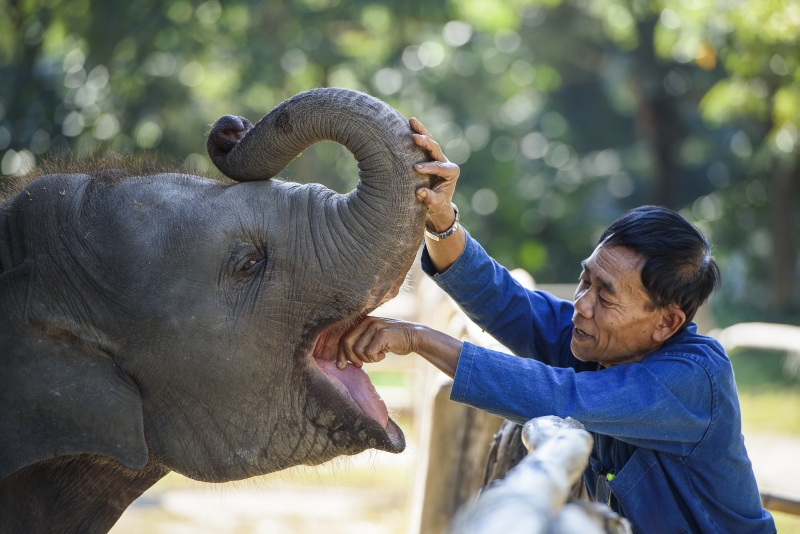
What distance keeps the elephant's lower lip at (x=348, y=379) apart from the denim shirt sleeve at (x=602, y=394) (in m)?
0.30

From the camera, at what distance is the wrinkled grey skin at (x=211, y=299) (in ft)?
8.41

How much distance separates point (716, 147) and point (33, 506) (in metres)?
25.4

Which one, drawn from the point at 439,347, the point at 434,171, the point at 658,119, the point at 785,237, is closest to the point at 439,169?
the point at 434,171

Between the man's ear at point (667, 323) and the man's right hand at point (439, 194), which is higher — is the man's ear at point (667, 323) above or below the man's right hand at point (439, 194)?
below

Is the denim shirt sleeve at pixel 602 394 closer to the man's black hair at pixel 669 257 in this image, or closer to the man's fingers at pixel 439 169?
the man's black hair at pixel 669 257

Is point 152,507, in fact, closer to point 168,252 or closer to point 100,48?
point 168,252

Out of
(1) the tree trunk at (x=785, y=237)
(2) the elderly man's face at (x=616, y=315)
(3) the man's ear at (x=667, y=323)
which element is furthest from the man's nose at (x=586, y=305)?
(1) the tree trunk at (x=785, y=237)

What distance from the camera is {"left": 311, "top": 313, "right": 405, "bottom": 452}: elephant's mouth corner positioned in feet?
8.72

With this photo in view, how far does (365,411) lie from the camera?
2686mm

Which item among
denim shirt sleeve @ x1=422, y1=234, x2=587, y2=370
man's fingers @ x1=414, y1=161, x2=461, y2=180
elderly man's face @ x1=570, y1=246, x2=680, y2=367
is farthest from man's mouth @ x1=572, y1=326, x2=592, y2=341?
man's fingers @ x1=414, y1=161, x2=461, y2=180

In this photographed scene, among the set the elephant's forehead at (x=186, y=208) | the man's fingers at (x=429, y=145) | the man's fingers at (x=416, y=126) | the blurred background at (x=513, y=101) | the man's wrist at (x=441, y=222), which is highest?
the blurred background at (x=513, y=101)

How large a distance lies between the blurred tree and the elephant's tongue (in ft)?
21.3

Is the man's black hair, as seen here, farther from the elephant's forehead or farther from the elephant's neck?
the elephant's neck

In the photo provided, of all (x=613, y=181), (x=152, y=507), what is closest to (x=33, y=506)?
(x=152, y=507)
